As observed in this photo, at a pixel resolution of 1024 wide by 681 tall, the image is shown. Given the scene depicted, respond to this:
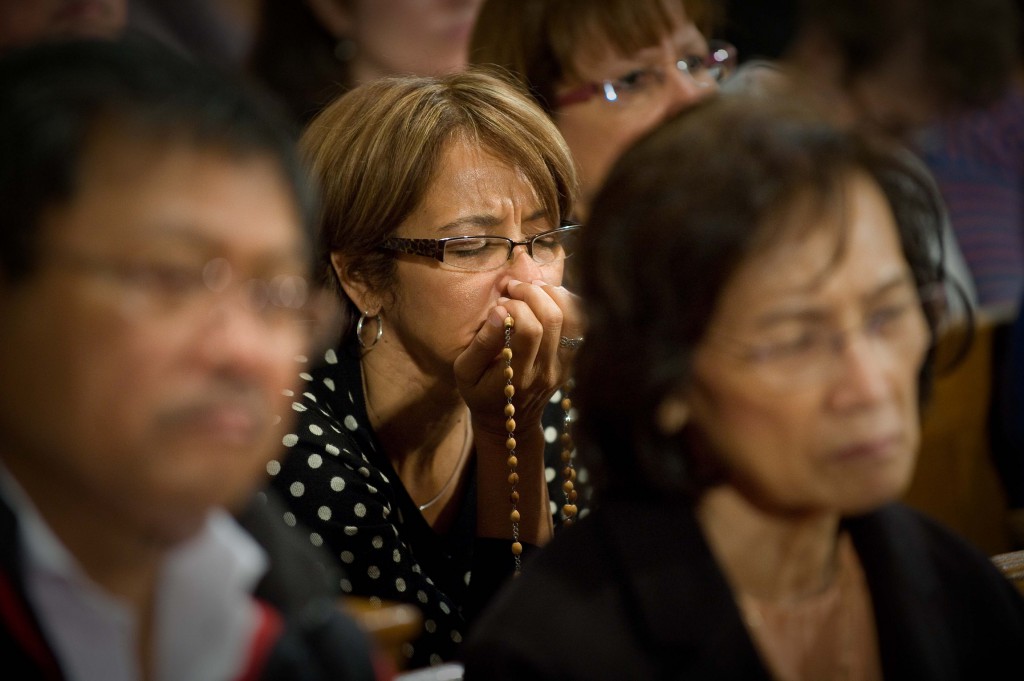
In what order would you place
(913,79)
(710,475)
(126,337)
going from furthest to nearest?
1. (913,79)
2. (710,475)
3. (126,337)

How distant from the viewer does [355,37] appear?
2922mm

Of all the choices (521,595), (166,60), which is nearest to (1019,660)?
(521,595)

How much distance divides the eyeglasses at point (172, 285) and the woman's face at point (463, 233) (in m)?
0.92

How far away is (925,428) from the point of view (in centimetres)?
233

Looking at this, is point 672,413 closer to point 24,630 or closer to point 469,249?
point 24,630

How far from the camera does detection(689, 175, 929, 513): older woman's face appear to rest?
102cm

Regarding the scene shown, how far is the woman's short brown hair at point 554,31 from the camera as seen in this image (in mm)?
2479

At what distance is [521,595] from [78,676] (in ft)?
1.34

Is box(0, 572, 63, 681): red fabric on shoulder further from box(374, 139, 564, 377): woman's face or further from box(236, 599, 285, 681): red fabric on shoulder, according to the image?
box(374, 139, 564, 377): woman's face

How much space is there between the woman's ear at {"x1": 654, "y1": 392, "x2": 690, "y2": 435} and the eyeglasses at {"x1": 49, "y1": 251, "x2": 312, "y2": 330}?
398 mm

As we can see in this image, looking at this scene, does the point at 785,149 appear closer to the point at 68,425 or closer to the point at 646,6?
the point at 68,425

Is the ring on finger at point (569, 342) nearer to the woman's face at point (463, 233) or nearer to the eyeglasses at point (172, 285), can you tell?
the woman's face at point (463, 233)

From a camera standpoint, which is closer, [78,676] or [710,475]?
[78,676]

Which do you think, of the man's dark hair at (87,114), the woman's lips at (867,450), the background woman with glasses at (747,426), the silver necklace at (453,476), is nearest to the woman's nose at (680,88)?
the silver necklace at (453,476)
